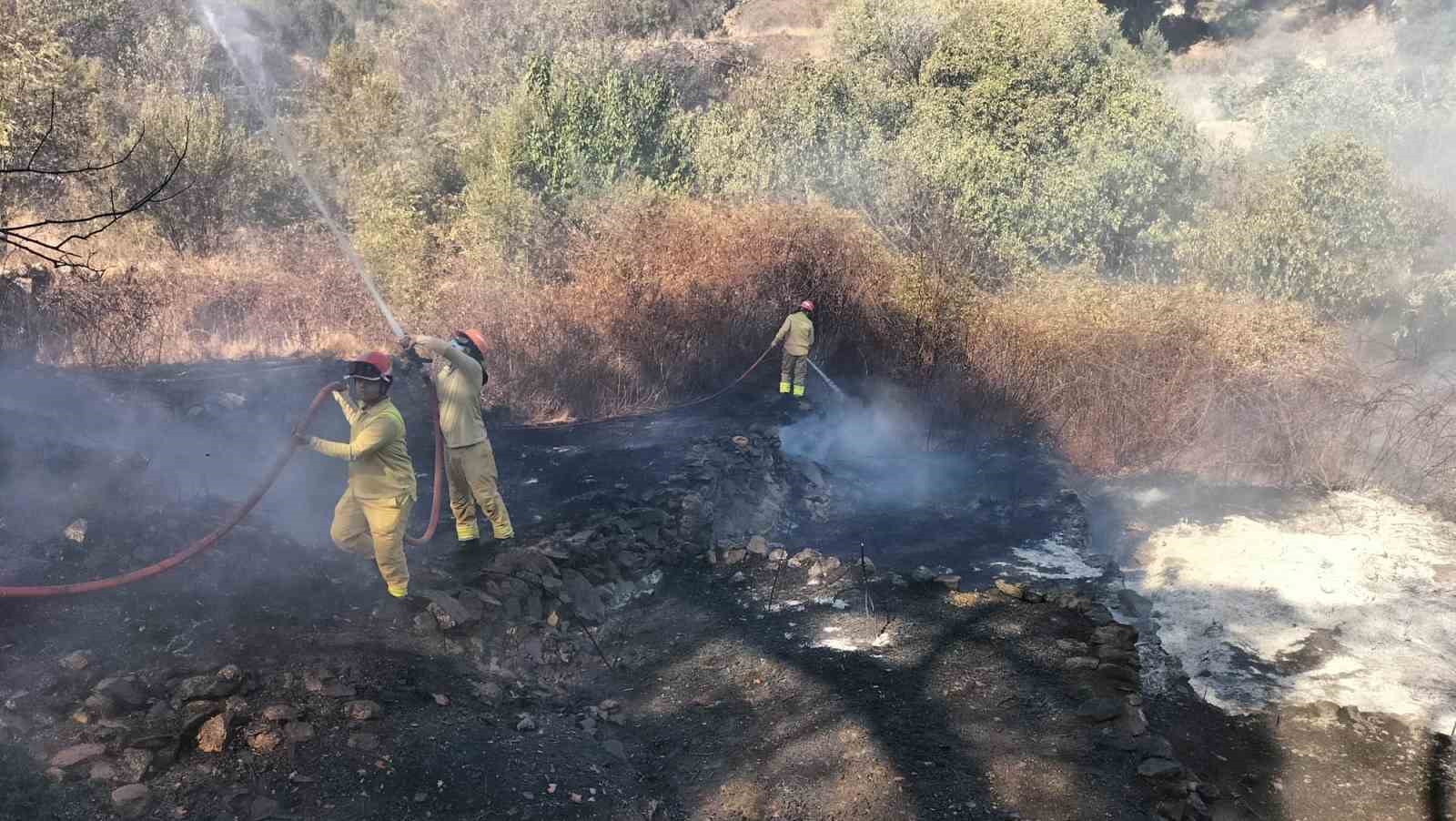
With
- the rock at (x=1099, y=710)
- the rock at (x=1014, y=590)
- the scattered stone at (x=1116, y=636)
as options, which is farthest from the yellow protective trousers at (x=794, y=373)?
the rock at (x=1099, y=710)

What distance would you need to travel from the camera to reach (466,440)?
771cm

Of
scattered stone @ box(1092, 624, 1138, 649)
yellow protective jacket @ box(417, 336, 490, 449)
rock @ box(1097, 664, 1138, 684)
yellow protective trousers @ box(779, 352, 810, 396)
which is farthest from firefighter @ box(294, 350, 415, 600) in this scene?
yellow protective trousers @ box(779, 352, 810, 396)

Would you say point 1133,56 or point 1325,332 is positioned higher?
point 1133,56

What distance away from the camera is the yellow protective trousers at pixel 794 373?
13922 mm

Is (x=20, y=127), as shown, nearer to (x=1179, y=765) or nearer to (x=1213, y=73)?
(x=1179, y=765)

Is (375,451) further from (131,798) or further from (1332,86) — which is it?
(1332,86)

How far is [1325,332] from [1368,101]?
12811 millimetres

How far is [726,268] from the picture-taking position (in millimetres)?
14953

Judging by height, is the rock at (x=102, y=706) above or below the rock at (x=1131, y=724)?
above

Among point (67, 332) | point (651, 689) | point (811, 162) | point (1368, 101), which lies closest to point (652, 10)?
point (811, 162)

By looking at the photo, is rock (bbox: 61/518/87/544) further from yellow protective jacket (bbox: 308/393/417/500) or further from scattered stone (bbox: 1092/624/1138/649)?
scattered stone (bbox: 1092/624/1138/649)

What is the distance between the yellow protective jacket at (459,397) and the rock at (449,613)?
1.51 meters

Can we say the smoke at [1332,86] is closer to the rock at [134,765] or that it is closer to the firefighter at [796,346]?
the firefighter at [796,346]

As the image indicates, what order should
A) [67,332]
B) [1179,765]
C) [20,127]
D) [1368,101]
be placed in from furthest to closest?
[1368,101]
[20,127]
[67,332]
[1179,765]
